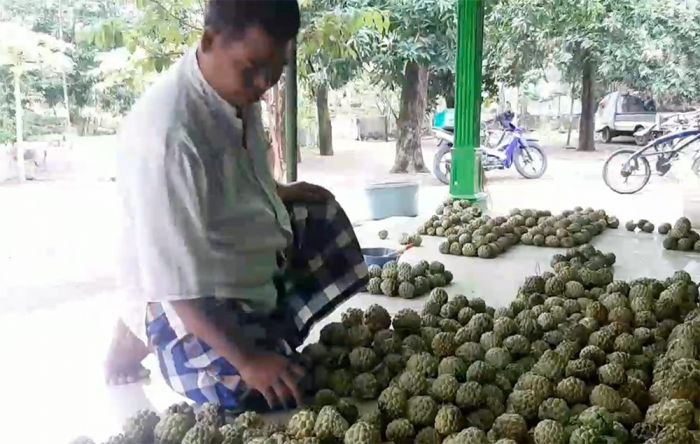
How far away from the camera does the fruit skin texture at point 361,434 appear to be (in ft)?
5.05

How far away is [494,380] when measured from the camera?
1.85m

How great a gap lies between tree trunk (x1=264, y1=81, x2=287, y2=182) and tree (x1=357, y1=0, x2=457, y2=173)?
3.17 meters

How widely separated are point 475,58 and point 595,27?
4090 millimetres

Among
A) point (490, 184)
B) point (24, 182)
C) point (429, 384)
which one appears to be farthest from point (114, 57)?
point (490, 184)

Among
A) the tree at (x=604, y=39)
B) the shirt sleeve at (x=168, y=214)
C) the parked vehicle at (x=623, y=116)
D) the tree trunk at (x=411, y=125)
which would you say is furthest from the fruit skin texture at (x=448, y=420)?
the parked vehicle at (x=623, y=116)

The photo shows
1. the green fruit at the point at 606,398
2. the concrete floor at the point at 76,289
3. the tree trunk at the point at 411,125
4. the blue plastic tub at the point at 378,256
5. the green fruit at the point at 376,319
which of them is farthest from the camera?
the tree trunk at the point at 411,125

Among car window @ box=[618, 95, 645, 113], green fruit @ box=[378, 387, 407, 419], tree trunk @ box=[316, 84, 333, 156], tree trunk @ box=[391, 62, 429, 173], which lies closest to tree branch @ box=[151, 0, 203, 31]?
green fruit @ box=[378, 387, 407, 419]

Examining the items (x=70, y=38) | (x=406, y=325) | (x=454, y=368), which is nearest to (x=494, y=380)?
(x=454, y=368)

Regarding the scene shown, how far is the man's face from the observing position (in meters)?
1.62

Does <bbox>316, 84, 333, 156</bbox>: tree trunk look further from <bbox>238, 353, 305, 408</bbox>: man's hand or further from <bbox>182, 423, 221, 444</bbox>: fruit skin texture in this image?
<bbox>182, 423, 221, 444</bbox>: fruit skin texture

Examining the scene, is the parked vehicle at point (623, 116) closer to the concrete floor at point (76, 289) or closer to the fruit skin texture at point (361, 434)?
the concrete floor at point (76, 289)

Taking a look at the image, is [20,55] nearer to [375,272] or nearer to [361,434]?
[375,272]

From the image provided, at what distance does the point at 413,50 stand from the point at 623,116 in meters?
3.73

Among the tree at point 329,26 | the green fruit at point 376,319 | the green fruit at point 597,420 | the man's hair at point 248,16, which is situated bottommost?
the green fruit at point 597,420
